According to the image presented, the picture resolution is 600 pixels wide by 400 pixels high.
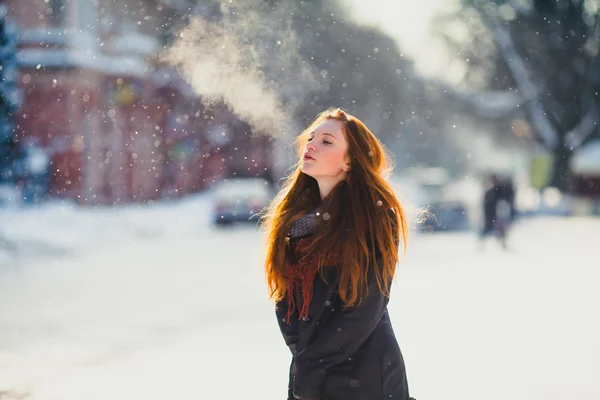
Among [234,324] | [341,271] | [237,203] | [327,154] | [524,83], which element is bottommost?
[341,271]

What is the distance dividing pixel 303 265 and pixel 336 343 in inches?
10.5

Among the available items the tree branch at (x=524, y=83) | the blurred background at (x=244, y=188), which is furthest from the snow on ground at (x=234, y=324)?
the tree branch at (x=524, y=83)

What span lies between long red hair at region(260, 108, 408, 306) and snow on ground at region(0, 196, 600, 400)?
7.6 inches

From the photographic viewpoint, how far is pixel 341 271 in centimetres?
239

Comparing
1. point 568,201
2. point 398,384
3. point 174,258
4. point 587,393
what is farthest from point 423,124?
point 398,384

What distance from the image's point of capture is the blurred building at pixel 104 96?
94.0 ft

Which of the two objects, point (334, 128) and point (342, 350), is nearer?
point (342, 350)

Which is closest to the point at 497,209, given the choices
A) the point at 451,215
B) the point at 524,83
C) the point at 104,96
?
the point at 451,215

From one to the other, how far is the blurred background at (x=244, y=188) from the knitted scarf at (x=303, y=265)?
0.30 metres

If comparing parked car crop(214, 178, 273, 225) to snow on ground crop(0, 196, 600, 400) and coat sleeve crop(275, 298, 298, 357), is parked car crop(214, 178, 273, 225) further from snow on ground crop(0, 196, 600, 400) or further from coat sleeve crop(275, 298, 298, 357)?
coat sleeve crop(275, 298, 298, 357)

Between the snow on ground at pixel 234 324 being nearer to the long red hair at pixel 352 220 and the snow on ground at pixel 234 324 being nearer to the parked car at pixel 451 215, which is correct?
the long red hair at pixel 352 220

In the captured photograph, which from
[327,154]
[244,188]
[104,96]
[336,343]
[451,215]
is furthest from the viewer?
[104,96]

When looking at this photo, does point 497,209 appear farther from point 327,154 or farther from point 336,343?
point 336,343

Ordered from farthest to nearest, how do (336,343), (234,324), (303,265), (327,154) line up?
1. (234,324)
2. (327,154)
3. (303,265)
4. (336,343)
